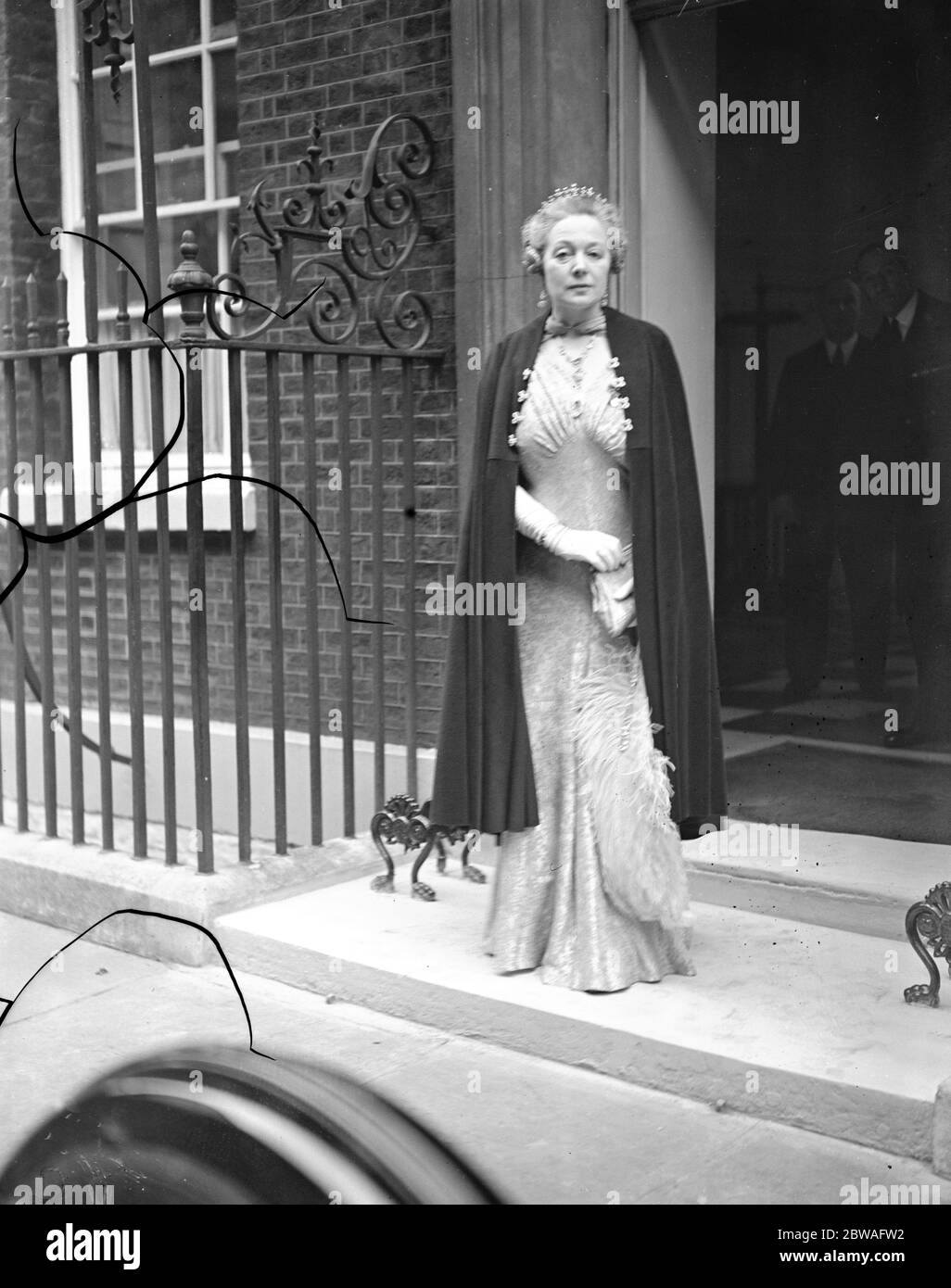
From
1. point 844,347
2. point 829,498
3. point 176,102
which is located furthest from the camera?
point 176,102

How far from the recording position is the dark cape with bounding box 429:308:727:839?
397 centimetres

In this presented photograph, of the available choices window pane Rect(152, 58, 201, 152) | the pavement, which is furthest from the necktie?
window pane Rect(152, 58, 201, 152)

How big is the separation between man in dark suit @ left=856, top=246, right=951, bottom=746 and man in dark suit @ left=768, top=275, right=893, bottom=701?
0.21ft

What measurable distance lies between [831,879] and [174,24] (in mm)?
5116

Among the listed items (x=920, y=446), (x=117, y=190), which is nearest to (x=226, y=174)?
(x=117, y=190)

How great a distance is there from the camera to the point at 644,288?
529 cm

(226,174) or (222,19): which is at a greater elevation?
(222,19)

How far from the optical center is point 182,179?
721cm

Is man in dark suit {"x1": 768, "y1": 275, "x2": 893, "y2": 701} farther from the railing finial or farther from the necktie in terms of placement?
the railing finial

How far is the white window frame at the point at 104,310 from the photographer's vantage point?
6.86 metres

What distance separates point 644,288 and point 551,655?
1757 mm

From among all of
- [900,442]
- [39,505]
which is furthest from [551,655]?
[39,505]

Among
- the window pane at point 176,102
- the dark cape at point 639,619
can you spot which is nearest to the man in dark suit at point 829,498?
the dark cape at point 639,619

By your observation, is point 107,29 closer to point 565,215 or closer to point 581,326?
point 565,215
